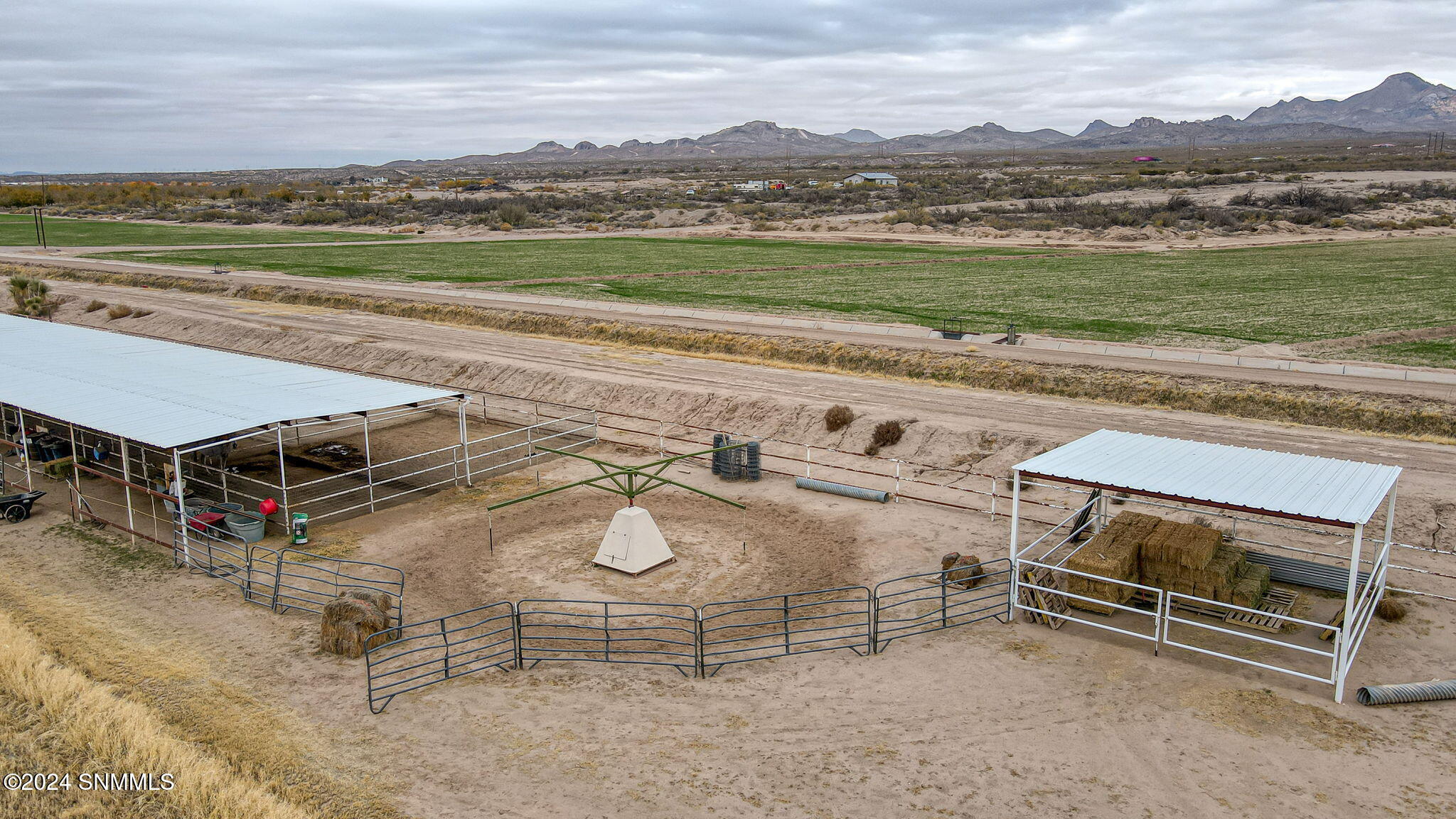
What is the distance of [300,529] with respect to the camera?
2130 centimetres

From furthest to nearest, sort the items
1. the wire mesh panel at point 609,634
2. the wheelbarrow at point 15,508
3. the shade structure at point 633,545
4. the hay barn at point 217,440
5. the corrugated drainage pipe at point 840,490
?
the corrugated drainage pipe at point 840,490, the wheelbarrow at point 15,508, the hay barn at point 217,440, the shade structure at point 633,545, the wire mesh panel at point 609,634

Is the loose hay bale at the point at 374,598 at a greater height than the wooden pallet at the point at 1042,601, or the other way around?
the loose hay bale at the point at 374,598

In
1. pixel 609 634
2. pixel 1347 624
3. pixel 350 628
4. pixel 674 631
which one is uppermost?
pixel 1347 624

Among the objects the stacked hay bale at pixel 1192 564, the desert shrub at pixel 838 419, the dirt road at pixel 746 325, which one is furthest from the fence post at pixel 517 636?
the dirt road at pixel 746 325

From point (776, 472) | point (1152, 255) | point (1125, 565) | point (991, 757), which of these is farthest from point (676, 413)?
point (1152, 255)

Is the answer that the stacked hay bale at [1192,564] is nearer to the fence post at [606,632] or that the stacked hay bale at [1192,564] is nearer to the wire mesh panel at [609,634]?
the wire mesh panel at [609,634]

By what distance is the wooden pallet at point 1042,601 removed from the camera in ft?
55.8

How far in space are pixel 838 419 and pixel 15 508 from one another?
21460mm

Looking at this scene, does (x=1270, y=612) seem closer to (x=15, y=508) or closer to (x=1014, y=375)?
(x=1014, y=375)

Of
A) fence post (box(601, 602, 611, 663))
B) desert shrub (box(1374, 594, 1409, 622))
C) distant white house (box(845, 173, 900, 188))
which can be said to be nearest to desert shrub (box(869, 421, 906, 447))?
fence post (box(601, 602, 611, 663))

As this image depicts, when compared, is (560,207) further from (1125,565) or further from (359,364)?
(1125,565)

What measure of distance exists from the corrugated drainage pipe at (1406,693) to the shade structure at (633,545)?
12.0 metres

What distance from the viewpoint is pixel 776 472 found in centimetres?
2712

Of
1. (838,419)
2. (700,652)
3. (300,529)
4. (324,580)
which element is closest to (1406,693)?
(700,652)
